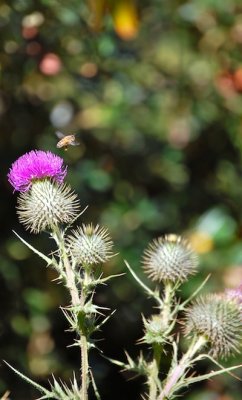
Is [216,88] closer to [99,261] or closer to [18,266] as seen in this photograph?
[18,266]

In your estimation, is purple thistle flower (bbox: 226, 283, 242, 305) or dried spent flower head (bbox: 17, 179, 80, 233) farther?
purple thistle flower (bbox: 226, 283, 242, 305)

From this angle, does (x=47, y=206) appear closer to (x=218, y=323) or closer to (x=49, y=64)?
(x=218, y=323)

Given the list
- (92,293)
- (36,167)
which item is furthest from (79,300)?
(36,167)

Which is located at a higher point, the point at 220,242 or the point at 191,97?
the point at 191,97

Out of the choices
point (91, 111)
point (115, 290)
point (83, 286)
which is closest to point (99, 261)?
point (83, 286)

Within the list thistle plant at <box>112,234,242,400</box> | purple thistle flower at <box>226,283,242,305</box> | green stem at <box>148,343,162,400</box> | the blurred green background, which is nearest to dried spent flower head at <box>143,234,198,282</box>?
thistle plant at <box>112,234,242,400</box>

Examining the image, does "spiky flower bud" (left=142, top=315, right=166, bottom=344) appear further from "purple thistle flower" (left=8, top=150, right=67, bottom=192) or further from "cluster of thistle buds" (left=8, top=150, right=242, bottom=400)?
"purple thistle flower" (left=8, top=150, right=67, bottom=192)

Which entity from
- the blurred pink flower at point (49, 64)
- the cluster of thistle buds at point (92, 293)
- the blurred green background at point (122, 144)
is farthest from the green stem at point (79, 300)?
the blurred pink flower at point (49, 64)
